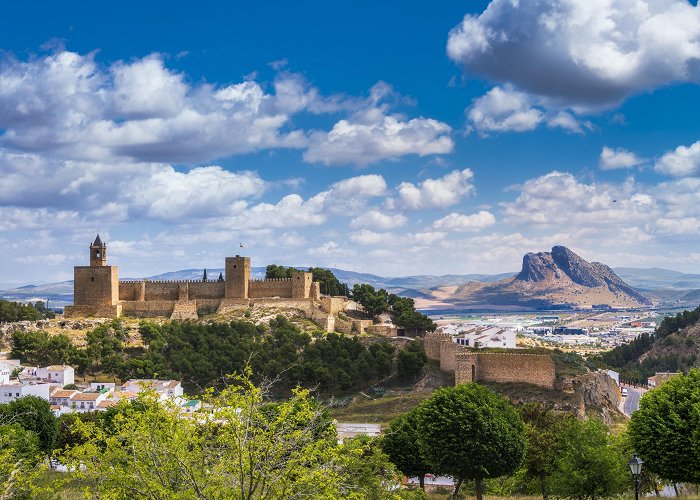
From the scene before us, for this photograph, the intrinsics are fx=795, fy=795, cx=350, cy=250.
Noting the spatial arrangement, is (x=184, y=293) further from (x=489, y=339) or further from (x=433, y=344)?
(x=489, y=339)

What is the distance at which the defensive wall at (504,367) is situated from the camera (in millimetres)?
47344

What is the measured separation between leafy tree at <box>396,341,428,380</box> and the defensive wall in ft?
11.3

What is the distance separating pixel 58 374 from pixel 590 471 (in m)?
40.4

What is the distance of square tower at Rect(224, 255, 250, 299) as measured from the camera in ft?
212

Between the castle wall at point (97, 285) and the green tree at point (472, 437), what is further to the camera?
the castle wall at point (97, 285)

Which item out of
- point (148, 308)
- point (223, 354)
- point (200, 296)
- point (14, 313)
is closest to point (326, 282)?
point (200, 296)

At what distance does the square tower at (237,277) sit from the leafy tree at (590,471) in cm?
4252

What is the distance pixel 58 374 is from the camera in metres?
54.1

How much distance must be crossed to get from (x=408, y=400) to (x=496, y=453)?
23.2 meters

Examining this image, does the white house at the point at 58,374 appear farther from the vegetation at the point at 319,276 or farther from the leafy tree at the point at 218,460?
the leafy tree at the point at 218,460

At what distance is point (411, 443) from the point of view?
102 feet

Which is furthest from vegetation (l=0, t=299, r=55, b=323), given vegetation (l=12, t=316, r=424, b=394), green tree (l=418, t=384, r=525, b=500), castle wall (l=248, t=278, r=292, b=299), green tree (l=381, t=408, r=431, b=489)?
green tree (l=418, t=384, r=525, b=500)

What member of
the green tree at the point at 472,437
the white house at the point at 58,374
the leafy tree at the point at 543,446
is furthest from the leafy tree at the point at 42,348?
the leafy tree at the point at 543,446

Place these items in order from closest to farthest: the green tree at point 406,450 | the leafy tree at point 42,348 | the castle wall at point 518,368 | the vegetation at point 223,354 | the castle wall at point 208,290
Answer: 1. the green tree at point 406,450
2. the castle wall at point 518,368
3. the vegetation at point 223,354
4. the leafy tree at point 42,348
5. the castle wall at point 208,290
